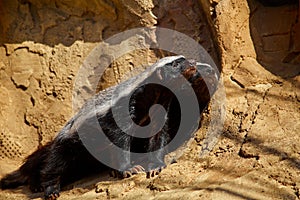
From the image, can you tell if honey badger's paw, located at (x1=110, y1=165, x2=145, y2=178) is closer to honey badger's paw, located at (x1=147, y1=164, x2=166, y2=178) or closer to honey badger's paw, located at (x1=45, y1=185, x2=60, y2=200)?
honey badger's paw, located at (x1=147, y1=164, x2=166, y2=178)

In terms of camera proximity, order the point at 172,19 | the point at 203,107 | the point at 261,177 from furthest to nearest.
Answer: the point at 172,19 → the point at 203,107 → the point at 261,177

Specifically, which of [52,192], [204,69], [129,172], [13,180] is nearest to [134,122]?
[129,172]

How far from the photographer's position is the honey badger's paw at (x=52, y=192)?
18.0ft

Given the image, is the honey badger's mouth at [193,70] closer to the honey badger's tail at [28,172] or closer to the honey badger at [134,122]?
the honey badger at [134,122]

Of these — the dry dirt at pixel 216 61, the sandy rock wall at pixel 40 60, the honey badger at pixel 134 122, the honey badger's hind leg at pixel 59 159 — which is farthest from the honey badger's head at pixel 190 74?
the sandy rock wall at pixel 40 60

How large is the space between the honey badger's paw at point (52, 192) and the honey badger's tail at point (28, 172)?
1.19ft

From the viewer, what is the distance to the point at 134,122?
5.41m

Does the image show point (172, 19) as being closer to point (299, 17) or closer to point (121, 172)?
point (299, 17)

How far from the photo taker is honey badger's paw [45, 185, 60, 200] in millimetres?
5473

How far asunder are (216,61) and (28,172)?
2.23m

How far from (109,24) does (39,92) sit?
46.1 inches

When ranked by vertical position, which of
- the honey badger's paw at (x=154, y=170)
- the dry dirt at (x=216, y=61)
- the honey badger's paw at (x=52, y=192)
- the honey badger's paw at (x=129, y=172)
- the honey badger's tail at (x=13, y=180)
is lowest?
the honey badger's tail at (x=13, y=180)

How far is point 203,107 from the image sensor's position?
18.3ft

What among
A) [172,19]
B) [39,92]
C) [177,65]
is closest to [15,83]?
[39,92]
